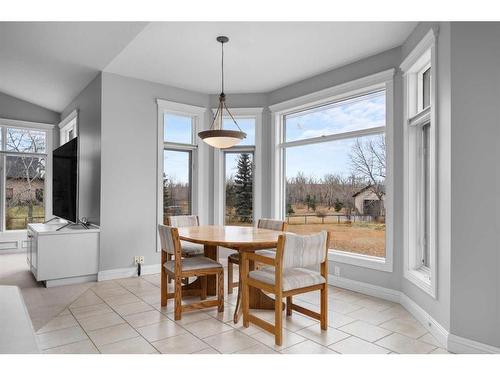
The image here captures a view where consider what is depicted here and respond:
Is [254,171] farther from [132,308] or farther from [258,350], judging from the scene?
[258,350]

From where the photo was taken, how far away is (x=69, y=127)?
658 centimetres

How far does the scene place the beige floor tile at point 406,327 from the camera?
2916mm

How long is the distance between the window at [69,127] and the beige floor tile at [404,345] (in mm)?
5376

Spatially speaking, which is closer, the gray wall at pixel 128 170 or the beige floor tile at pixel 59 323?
the beige floor tile at pixel 59 323

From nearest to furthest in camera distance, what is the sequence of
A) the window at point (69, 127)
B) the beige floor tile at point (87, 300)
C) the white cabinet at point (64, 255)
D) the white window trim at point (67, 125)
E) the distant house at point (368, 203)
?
the beige floor tile at point (87, 300), the distant house at point (368, 203), the white cabinet at point (64, 255), the white window trim at point (67, 125), the window at point (69, 127)

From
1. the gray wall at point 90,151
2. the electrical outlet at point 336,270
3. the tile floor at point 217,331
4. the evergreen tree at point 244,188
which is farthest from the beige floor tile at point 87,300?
the electrical outlet at point 336,270

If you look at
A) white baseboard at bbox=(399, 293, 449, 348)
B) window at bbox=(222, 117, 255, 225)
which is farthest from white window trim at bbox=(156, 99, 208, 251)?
white baseboard at bbox=(399, 293, 449, 348)

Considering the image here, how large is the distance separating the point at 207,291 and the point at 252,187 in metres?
2.08

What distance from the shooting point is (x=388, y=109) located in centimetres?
385

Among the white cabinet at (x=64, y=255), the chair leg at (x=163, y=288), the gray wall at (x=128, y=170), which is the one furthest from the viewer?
the gray wall at (x=128, y=170)

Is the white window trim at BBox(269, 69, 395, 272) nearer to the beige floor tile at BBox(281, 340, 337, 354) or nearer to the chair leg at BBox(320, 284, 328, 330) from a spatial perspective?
the chair leg at BBox(320, 284, 328, 330)

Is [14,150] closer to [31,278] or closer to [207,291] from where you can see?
[31,278]

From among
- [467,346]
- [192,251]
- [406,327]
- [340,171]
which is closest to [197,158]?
[192,251]

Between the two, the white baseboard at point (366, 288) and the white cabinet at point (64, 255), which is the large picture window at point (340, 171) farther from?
the white cabinet at point (64, 255)
